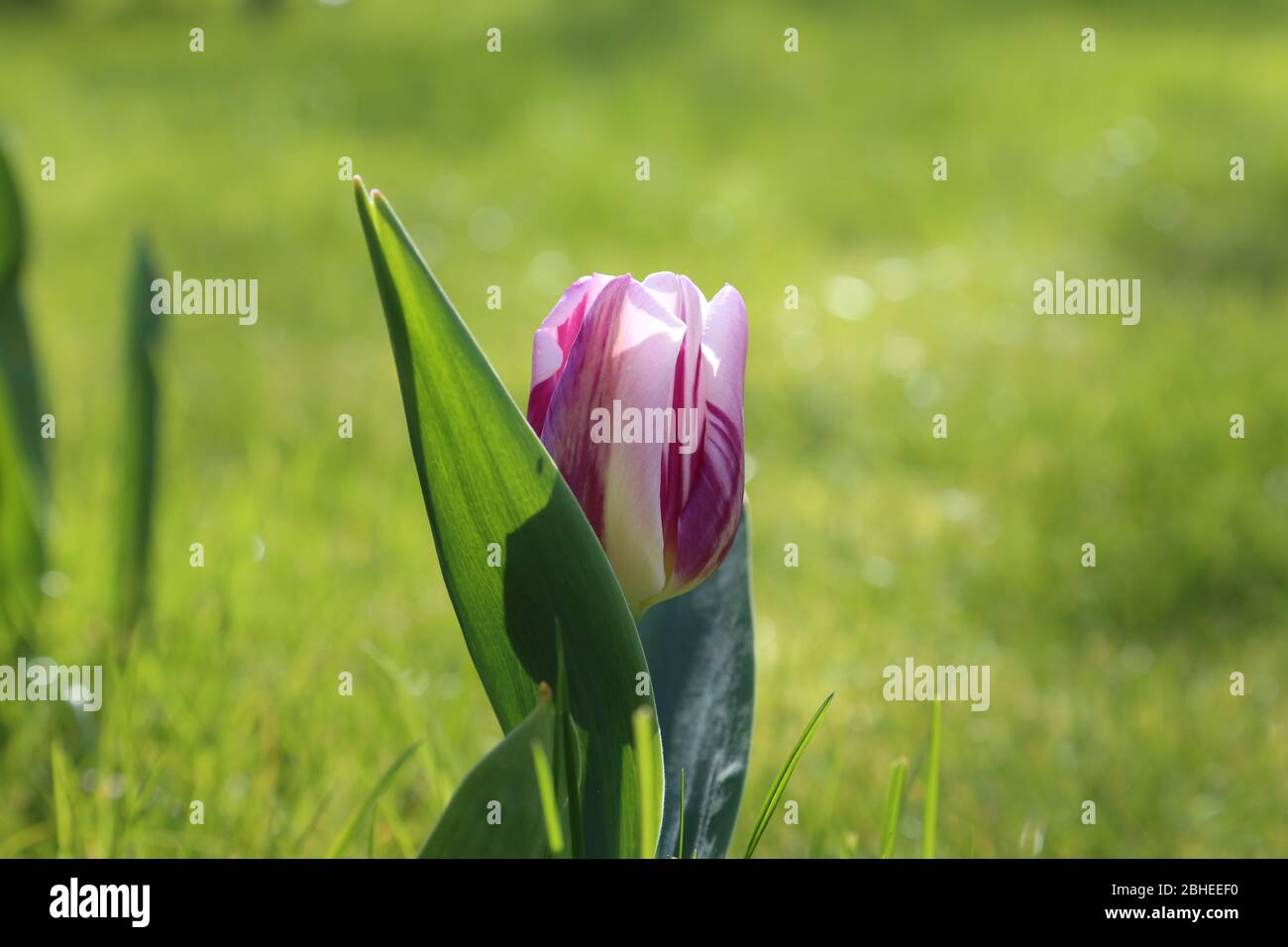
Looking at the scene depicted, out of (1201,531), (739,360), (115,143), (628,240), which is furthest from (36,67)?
(739,360)

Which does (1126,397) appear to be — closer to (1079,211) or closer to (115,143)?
(1079,211)

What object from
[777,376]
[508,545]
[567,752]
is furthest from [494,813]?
[777,376]

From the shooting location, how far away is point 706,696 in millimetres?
938

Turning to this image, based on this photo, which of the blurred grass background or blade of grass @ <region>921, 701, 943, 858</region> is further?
the blurred grass background

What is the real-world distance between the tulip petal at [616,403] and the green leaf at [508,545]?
0.04 meters

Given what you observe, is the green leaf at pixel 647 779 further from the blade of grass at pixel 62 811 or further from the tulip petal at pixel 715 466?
the blade of grass at pixel 62 811

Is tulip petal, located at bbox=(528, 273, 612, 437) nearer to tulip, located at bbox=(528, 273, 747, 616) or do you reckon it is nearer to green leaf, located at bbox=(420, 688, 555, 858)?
tulip, located at bbox=(528, 273, 747, 616)

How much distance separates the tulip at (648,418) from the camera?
0.75 meters

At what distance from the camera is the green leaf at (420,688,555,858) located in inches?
27.8

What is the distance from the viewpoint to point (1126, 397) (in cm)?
322

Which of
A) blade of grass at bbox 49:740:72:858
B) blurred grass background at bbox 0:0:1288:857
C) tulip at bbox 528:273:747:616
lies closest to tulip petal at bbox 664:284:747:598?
tulip at bbox 528:273:747:616

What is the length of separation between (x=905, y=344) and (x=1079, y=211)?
134 centimetres

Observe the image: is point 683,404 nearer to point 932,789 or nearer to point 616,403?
point 616,403

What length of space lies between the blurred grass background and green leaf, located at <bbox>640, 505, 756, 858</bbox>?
0.67 ft
